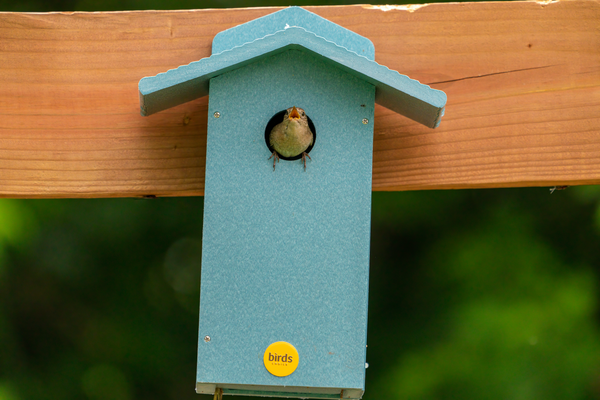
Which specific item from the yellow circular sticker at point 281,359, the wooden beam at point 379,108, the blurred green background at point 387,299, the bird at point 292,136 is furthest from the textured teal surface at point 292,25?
the blurred green background at point 387,299

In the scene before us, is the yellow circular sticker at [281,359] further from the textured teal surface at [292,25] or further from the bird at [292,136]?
the textured teal surface at [292,25]

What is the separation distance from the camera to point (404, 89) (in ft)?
4.97

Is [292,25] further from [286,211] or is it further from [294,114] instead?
[286,211]

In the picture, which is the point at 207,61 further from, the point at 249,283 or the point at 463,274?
the point at 463,274

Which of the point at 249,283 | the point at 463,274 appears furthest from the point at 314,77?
the point at 463,274

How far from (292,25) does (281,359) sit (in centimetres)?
91

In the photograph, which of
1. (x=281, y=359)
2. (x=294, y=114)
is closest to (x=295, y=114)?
(x=294, y=114)

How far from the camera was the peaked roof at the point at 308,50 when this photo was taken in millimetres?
1521

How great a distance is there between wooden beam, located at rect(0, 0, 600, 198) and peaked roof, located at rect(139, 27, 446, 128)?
136 mm

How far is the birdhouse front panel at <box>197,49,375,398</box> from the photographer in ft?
5.00

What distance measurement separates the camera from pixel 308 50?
158 centimetres

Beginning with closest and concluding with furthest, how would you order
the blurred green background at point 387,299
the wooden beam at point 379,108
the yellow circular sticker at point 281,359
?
the yellow circular sticker at point 281,359 < the wooden beam at point 379,108 < the blurred green background at point 387,299

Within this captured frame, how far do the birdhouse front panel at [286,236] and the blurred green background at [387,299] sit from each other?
147 cm

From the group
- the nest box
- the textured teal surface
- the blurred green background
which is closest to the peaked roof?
the nest box
